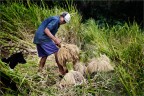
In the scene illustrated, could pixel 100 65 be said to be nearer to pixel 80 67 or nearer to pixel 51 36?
pixel 80 67

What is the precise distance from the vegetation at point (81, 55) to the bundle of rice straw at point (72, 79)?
0.07 meters

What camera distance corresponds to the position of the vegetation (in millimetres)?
3713

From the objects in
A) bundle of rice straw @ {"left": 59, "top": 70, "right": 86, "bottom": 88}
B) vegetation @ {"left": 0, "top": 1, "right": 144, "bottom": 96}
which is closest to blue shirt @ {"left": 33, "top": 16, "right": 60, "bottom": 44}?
vegetation @ {"left": 0, "top": 1, "right": 144, "bottom": 96}

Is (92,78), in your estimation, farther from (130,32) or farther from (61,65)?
(130,32)

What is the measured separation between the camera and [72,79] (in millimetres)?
3955

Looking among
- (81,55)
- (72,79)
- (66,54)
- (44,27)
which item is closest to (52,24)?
(44,27)

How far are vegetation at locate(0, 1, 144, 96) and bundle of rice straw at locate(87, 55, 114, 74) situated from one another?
63 mm

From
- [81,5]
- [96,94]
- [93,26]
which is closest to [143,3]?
[81,5]

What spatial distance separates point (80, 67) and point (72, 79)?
308 millimetres

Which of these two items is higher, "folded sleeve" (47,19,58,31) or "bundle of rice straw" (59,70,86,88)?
"folded sleeve" (47,19,58,31)

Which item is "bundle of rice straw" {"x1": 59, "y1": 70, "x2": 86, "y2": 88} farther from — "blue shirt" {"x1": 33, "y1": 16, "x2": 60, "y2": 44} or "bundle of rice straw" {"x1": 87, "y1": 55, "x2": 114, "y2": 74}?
"blue shirt" {"x1": 33, "y1": 16, "x2": 60, "y2": 44}

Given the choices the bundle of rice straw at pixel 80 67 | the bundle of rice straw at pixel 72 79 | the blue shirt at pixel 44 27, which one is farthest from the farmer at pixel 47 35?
the bundle of rice straw at pixel 72 79

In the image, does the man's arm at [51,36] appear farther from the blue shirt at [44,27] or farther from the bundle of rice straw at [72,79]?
the bundle of rice straw at [72,79]

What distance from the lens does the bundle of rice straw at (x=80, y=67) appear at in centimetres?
419
